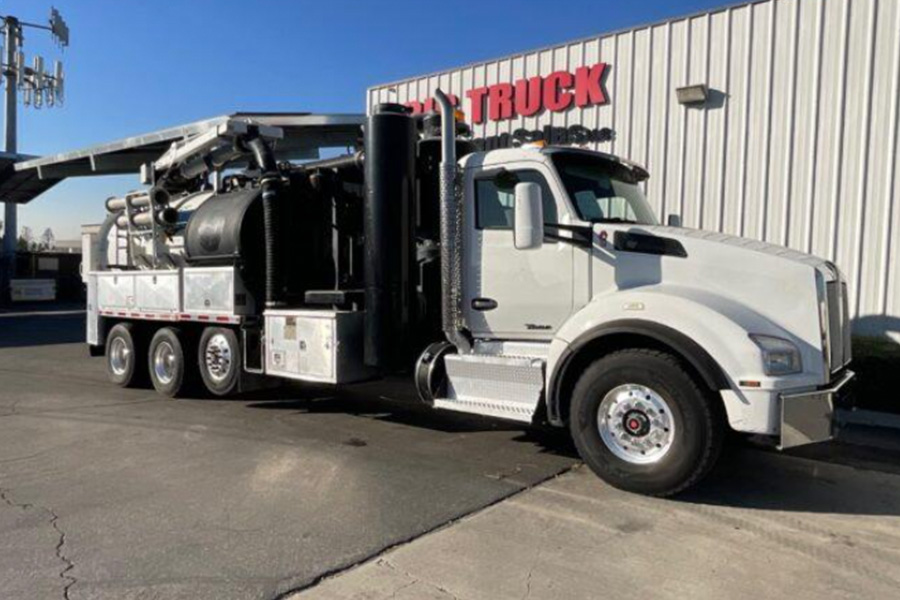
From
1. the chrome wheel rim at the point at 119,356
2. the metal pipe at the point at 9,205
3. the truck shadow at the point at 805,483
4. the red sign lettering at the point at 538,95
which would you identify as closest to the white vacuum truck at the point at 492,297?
the chrome wheel rim at the point at 119,356

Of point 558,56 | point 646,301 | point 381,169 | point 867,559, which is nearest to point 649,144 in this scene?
point 558,56

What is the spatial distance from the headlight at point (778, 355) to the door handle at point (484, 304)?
2237 mm

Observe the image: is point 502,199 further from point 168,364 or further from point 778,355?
point 168,364

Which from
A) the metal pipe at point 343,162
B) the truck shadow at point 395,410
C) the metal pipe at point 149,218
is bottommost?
the truck shadow at point 395,410

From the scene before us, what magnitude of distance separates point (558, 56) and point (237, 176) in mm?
5876

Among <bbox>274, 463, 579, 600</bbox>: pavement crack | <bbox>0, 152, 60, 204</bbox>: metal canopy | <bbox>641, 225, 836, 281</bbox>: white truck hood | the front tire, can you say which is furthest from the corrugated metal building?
<bbox>0, 152, 60, 204</bbox>: metal canopy

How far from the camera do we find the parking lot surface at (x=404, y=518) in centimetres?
378

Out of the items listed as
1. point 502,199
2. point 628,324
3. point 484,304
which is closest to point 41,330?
point 484,304

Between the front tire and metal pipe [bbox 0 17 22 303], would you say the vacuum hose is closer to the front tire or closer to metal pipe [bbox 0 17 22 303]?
the front tire

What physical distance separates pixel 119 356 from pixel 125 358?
0.70 feet

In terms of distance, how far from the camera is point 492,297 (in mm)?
6332

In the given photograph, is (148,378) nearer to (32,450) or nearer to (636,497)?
(32,450)

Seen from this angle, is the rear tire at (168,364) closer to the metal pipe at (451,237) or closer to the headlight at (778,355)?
the metal pipe at (451,237)

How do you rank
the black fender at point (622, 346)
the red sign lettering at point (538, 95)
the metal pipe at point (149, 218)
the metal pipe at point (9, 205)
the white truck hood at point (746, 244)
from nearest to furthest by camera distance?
the black fender at point (622, 346) < the white truck hood at point (746, 244) < the metal pipe at point (149, 218) < the red sign lettering at point (538, 95) < the metal pipe at point (9, 205)
